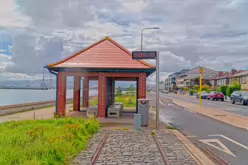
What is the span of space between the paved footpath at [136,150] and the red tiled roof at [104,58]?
6.59 meters

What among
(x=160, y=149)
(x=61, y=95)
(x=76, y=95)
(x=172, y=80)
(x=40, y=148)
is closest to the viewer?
(x=40, y=148)

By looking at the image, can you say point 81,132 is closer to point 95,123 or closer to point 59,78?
point 95,123

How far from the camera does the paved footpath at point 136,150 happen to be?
24.1 feet

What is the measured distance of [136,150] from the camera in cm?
857

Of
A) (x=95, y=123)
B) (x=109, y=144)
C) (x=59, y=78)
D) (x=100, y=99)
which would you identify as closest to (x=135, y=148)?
(x=109, y=144)

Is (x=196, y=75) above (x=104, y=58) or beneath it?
above

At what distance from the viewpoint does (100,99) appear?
17500 millimetres

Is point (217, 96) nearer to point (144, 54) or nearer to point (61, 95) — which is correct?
point (61, 95)

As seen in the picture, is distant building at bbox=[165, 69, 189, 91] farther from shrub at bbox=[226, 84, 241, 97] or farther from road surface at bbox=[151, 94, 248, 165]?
road surface at bbox=[151, 94, 248, 165]

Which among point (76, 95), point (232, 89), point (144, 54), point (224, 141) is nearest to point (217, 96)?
point (232, 89)

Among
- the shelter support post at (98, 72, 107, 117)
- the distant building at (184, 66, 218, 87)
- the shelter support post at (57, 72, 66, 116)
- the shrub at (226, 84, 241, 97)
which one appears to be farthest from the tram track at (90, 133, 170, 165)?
the distant building at (184, 66, 218, 87)

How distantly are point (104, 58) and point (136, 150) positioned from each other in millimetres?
10774

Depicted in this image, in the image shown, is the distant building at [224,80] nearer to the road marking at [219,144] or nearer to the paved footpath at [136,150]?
the road marking at [219,144]

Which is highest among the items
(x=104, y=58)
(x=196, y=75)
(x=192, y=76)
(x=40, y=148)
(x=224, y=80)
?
(x=196, y=75)
